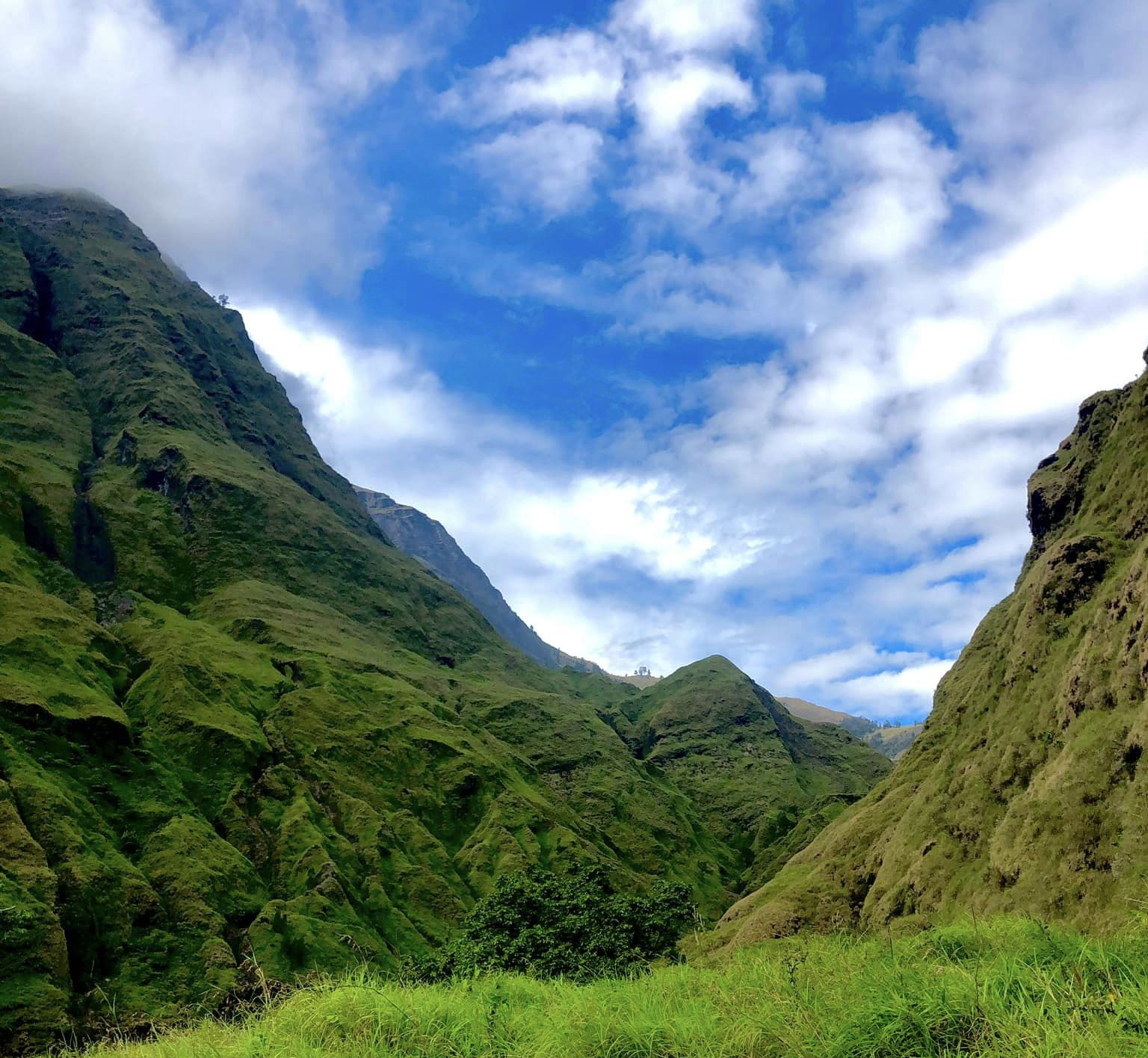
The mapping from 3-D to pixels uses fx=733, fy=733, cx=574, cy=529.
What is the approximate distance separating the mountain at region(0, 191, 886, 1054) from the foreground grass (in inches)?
1294

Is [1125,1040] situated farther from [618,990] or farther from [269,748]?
[269,748]

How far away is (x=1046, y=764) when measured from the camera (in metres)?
58.6

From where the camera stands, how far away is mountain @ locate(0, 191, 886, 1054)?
78.1 meters

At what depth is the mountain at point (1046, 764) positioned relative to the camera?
151 ft

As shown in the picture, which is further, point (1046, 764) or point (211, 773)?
point (211, 773)

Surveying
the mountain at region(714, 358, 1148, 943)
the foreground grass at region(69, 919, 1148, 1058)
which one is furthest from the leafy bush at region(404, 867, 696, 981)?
the foreground grass at region(69, 919, 1148, 1058)

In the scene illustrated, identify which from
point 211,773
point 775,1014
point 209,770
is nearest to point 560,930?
point 775,1014

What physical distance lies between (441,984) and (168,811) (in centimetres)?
10333

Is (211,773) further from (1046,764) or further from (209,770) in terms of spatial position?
(1046,764)

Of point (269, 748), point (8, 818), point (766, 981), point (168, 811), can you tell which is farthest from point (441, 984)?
point (269, 748)

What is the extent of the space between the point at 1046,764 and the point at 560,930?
1625 inches

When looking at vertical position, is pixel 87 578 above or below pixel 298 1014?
above

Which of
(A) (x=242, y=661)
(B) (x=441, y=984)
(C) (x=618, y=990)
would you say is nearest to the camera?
(C) (x=618, y=990)

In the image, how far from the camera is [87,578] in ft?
523
